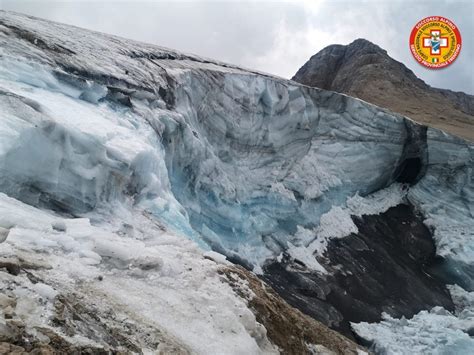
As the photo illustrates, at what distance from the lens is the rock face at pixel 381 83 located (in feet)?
96.7

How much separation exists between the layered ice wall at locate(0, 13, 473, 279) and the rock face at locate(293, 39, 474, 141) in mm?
6192

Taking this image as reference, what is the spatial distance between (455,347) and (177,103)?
1028 centimetres

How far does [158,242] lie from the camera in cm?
592

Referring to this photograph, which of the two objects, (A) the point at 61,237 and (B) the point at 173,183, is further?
(B) the point at 173,183

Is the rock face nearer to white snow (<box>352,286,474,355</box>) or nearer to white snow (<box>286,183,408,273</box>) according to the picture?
white snow (<box>286,183,408,273</box>)

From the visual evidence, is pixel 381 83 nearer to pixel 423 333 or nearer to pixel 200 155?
pixel 423 333

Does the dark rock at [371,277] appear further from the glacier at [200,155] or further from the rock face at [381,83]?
the rock face at [381,83]

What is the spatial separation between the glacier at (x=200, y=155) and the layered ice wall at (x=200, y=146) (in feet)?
0.13

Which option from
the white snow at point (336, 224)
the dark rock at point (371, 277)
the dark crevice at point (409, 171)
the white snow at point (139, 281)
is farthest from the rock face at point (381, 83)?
the white snow at point (139, 281)

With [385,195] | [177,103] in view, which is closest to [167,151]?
[177,103]

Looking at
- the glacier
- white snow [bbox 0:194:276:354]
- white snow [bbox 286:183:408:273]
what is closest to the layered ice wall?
the glacier

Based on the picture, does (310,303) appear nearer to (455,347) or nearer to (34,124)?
(455,347)

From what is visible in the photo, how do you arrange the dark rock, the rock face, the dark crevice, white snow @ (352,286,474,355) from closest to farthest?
1. white snow @ (352,286,474,355)
2. the dark rock
3. the dark crevice
4. the rock face

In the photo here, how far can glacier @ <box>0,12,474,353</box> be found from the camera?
586 cm
